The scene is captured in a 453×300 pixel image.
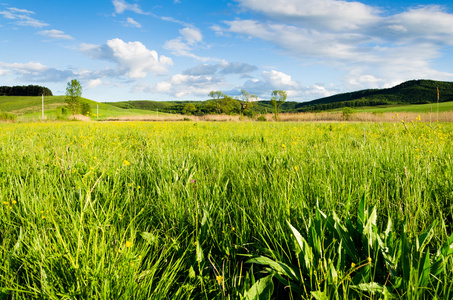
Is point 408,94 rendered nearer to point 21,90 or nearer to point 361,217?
point 361,217

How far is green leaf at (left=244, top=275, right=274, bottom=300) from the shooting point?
1060 millimetres

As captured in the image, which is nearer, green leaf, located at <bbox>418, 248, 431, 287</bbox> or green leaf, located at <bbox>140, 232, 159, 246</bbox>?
green leaf, located at <bbox>418, 248, 431, 287</bbox>

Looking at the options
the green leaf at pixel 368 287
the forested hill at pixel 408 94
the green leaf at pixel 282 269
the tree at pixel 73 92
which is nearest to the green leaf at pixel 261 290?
the green leaf at pixel 282 269

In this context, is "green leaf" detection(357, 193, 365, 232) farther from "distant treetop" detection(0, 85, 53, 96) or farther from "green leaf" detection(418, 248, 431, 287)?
"distant treetop" detection(0, 85, 53, 96)

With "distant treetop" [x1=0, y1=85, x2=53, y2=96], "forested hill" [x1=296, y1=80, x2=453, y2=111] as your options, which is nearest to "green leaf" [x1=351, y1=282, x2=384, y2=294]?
"forested hill" [x1=296, y1=80, x2=453, y2=111]

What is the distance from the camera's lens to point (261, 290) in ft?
3.57

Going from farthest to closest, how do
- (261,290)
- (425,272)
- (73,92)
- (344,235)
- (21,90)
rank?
(21,90), (73,92), (344,235), (261,290), (425,272)

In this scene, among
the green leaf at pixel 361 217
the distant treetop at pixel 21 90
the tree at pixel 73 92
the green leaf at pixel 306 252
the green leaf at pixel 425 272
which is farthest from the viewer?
the distant treetop at pixel 21 90

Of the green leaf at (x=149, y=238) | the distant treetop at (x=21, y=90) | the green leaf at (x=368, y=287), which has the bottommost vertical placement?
the green leaf at (x=368, y=287)

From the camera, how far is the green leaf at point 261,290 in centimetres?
106

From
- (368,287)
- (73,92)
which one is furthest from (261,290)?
(73,92)

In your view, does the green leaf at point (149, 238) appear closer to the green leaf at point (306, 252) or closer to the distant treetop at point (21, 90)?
the green leaf at point (306, 252)

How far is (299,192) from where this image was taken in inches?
70.2

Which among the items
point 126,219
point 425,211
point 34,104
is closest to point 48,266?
point 126,219
